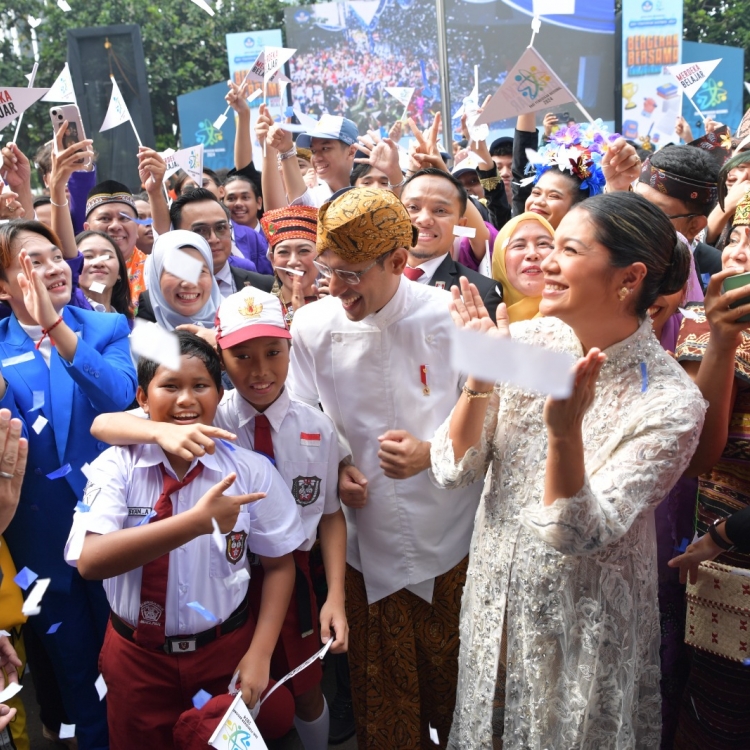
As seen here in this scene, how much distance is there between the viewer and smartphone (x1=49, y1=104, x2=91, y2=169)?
4215 mm

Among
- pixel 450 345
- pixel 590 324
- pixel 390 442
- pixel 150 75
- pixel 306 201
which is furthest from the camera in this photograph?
pixel 150 75

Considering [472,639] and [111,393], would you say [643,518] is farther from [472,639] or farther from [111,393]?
[111,393]

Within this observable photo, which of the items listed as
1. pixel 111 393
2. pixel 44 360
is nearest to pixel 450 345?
pixel 111 393

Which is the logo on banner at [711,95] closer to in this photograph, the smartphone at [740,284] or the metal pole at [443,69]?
the metal pole at [443,69]

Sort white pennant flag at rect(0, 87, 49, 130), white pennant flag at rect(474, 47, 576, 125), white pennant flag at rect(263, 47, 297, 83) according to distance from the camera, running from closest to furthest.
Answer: white pennant flag at rect(0, 87, 49, 130)
white pennant flag at rect(474, 47, 576, 125)
white pennant flag at rect(263, 47, 297, 83)

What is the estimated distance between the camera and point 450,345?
8.38 feet

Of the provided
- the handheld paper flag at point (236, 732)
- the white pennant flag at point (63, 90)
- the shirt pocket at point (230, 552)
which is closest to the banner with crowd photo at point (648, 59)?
the white pennant flag at point (63, 90)

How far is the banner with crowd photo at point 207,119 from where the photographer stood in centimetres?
1495

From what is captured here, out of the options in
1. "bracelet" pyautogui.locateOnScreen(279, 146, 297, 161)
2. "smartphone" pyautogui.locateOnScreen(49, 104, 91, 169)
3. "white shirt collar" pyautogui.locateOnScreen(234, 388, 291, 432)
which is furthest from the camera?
"bracelet" pyautogui.locateOnScreen(279, 146, 297, 161)

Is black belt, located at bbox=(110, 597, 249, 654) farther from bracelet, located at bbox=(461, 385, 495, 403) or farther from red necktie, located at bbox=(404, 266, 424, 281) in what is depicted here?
red necktie, located at bbox=(404, 266, 424, 281)

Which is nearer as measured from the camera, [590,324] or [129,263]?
[590,324]

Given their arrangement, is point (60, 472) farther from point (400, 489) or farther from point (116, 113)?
point (116, 113)

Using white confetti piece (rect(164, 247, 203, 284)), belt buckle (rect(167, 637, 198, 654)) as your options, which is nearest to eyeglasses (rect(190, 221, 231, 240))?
white confetti piece (rect(164, 247, 203, 284))

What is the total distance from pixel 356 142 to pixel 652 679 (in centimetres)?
321
